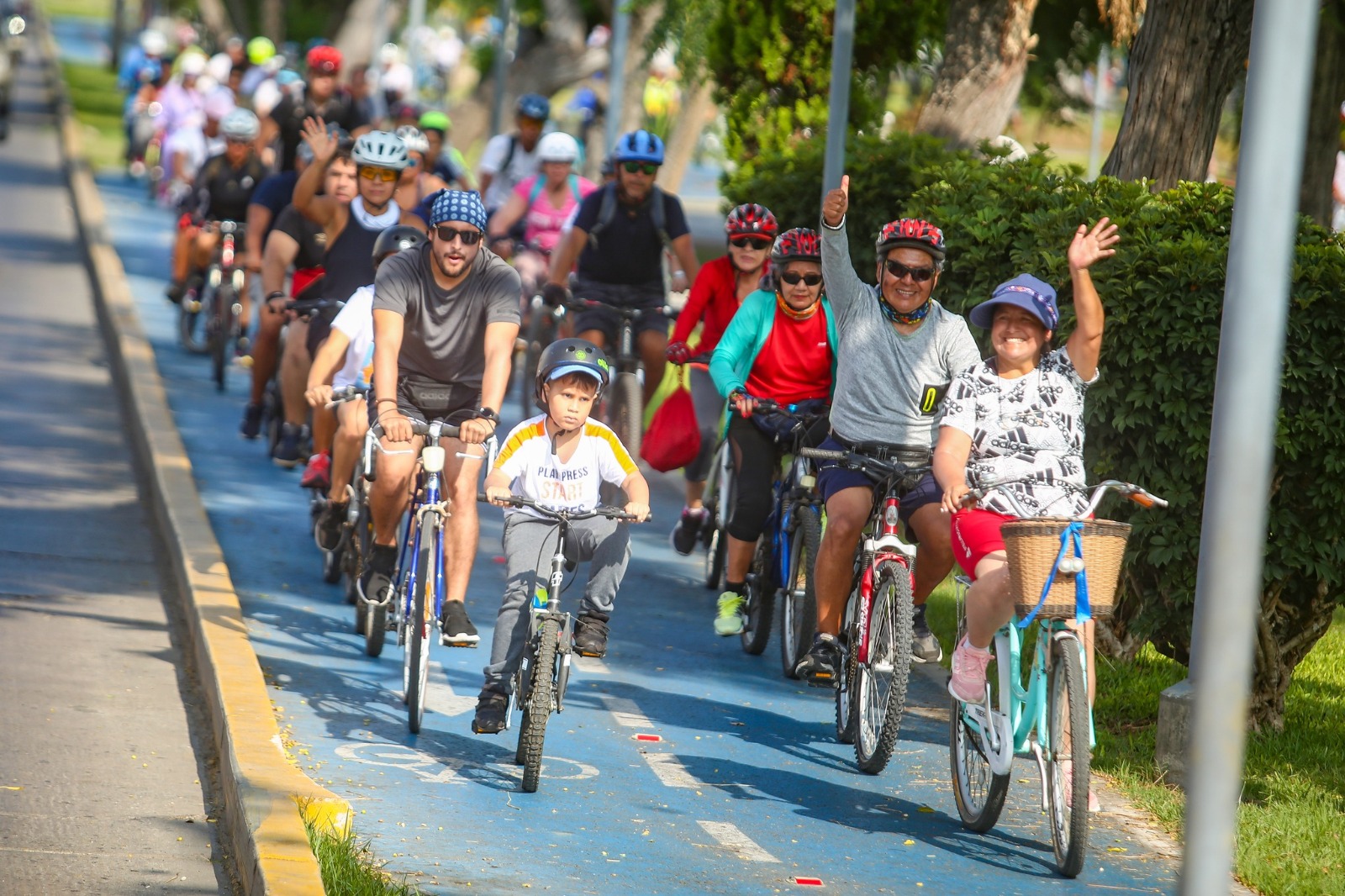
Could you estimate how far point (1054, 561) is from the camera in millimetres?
5727

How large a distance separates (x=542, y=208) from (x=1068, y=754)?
860cm

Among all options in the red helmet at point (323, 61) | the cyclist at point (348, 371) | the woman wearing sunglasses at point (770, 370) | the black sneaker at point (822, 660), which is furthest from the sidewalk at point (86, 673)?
the red helmet at point (323, 61)

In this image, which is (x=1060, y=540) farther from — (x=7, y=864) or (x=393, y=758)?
(x=7, y=864)

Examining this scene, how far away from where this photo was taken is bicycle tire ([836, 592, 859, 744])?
7.32m

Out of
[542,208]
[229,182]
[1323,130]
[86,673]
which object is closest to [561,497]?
[86,673]

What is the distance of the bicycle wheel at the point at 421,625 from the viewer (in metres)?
7.26

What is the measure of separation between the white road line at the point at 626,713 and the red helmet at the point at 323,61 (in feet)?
27.7

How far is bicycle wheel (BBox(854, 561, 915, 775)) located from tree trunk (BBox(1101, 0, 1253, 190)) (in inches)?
122

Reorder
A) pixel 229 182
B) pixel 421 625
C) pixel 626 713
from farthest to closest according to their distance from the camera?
pixel 229 182 → pixel 626 713 → pixel 421 625

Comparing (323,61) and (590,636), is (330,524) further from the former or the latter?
(323,61)

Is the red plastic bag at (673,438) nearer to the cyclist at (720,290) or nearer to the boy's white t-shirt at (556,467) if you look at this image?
the cyclist at (720,290)

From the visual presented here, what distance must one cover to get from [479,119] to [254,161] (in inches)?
616

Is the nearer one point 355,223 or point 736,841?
point 736,841

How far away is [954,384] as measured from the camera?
6.59 metres
